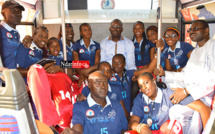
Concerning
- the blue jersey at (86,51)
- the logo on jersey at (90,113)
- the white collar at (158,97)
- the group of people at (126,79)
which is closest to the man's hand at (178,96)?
the group of people at (126,79)

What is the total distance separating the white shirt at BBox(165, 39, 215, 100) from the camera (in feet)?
6.52

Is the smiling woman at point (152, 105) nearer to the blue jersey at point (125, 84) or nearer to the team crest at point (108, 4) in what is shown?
the blue jersey at point (125, 84)

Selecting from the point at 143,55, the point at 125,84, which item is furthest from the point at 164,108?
the point at 143,55

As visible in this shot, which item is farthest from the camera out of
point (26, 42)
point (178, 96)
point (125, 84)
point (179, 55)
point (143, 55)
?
point (143, 55)

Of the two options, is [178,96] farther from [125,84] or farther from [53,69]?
[53,69]

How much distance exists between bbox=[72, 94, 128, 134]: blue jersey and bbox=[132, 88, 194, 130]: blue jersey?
8.5 inches

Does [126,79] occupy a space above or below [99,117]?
above

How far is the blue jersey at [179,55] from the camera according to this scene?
124 inches

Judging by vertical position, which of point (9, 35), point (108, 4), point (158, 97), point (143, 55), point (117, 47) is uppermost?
point (108, 4)

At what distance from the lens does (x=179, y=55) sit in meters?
3.14

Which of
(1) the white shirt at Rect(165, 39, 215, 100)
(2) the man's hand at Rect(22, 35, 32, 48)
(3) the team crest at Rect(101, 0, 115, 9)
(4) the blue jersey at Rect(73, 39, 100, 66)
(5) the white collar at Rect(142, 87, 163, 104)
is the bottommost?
(5) the white collar at Rect(142, 87, 163, 104)

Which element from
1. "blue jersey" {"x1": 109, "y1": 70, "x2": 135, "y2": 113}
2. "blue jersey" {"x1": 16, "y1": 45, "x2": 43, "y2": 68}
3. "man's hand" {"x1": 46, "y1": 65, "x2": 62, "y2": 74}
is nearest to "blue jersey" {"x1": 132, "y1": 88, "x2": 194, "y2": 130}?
"blue jersey" {"x1": 109, "y1": 70, "x2": 135, "y2": 113}

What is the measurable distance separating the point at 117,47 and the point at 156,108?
4.82 ft

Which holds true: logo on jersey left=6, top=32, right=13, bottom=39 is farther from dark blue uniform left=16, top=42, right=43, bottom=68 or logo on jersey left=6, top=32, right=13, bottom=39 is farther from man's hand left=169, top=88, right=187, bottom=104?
man's hand left=169, top=88, right=187, bottom=104
